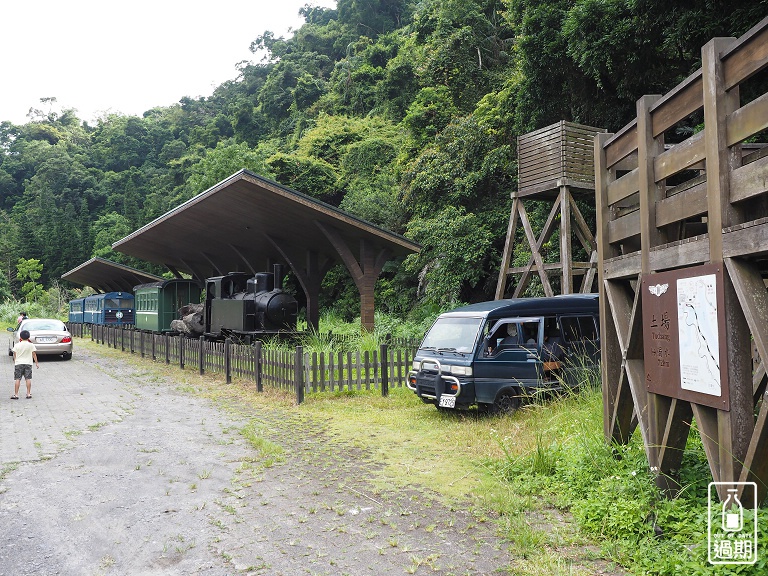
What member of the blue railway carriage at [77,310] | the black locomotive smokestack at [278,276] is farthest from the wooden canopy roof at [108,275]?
the black locomotive smokestack at [278,276]

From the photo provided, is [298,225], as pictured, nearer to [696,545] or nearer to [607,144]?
[607,144]

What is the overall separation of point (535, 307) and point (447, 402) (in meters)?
2.18

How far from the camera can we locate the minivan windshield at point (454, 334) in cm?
909

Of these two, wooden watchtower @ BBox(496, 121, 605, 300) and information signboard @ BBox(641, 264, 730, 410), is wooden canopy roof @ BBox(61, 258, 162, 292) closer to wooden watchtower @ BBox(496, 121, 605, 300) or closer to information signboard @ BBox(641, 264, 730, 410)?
wooden watchtower @ BBox(496, 121, 605, 300)

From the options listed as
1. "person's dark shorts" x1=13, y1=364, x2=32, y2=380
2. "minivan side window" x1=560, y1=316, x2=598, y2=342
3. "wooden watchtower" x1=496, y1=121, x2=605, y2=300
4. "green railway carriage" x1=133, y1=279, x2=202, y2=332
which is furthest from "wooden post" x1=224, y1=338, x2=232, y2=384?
"green railway carriage" x1=133, y1=279, x2=202, y2=332

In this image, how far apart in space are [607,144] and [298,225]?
1342cm

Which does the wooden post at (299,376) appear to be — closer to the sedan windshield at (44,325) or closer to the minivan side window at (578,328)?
the minivan side window at (578,328)

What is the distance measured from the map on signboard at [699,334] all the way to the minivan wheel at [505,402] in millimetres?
4826

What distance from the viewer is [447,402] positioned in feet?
28.8

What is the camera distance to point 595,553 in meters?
4.18

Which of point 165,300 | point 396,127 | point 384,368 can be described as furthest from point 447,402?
point 396,127

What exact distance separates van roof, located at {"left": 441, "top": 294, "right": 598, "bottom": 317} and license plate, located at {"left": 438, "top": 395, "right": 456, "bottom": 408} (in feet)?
4.73

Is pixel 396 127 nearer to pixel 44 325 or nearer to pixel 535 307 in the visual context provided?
pixel 44 325

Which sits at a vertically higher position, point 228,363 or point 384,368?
point 384,368
